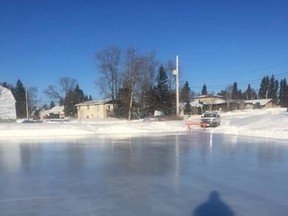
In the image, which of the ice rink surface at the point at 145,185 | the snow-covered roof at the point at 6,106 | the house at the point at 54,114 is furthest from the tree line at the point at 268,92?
the ice rink surface at the point at 145,185

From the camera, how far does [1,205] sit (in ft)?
25.4

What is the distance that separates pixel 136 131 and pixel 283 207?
28025 mm

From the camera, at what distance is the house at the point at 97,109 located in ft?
306

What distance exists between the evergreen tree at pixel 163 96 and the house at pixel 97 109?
14.7 metres

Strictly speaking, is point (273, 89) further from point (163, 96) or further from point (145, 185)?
point (145, 185)

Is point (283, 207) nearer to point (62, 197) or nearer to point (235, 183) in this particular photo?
point (235, 183)

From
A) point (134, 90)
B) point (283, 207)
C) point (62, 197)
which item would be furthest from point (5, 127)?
point (134, 90)

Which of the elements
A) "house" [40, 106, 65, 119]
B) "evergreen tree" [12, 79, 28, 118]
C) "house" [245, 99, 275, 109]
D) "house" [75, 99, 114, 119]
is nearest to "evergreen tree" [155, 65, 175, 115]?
"house" [75, 99, 114, 119]

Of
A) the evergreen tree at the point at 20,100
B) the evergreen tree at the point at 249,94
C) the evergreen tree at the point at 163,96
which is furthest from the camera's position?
the evergreen tree at the point at 249,94

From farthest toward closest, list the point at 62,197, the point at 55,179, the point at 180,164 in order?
the point at 180,164
the point at 55,179
the point at 62,197

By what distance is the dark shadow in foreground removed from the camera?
23.2ft

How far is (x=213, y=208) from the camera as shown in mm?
7477

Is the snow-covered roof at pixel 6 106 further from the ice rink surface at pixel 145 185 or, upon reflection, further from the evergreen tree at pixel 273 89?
the evergreen tree at pixel 273 89

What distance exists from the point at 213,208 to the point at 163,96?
7018 cm
